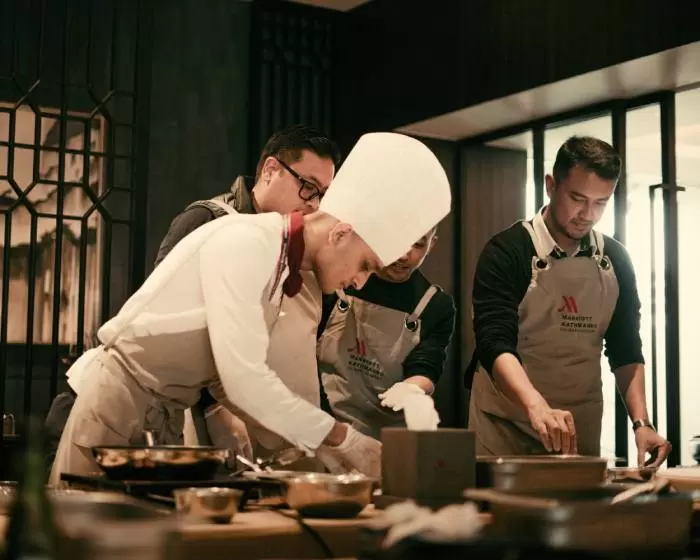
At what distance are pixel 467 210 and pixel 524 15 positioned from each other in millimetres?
1181

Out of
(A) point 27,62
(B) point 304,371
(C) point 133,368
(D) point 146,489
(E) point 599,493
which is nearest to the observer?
(E) point 599,493

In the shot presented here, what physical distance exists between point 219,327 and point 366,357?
116cm

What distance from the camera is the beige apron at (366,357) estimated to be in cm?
317

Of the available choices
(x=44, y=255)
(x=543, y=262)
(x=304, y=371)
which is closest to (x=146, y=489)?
(x=304, y=371)

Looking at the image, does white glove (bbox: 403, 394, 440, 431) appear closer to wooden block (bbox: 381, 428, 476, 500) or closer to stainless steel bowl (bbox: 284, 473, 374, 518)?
wooden block (bbox: 381, 428, 476, 500)

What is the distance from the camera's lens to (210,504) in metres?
1.57

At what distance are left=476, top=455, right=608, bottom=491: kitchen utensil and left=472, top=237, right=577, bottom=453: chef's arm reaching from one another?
76cm

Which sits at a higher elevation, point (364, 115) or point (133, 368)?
point (364, 115)

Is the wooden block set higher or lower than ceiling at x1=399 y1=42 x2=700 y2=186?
lower

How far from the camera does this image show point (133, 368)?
2.35 meters

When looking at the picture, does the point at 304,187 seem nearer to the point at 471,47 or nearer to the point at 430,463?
the point at 430,463

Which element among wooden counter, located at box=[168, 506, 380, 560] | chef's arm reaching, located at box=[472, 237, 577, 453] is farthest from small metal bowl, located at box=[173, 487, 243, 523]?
chef's arm reaching, located at box=[472, 237, 577, 453]

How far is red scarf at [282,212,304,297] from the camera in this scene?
2303 mm

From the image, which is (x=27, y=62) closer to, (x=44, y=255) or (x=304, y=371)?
(x=44, y=255)
